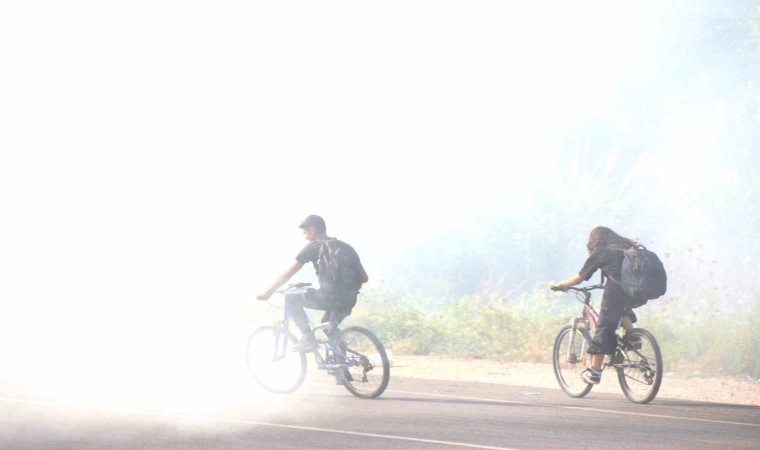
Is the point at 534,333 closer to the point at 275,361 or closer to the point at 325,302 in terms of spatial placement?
the point at 275,361

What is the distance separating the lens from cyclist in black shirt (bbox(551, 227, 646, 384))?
13.8 metres

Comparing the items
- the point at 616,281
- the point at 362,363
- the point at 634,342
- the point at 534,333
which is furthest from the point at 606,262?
the point at 534,333

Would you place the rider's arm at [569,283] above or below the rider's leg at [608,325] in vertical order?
above

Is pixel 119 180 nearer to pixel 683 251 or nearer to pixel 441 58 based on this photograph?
pixel 441 58

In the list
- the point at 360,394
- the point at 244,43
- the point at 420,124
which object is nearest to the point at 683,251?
the point at 420,124

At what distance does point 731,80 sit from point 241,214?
1435 cm

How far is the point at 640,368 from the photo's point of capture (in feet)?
45.0

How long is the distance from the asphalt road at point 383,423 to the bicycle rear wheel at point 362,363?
0.18 meters

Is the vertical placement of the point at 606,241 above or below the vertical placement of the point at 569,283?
above

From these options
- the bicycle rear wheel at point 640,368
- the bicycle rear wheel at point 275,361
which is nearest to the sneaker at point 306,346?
the bicycle rear wheel at point 275,361

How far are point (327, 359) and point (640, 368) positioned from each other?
309 cm

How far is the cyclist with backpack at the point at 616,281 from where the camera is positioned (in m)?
13.6

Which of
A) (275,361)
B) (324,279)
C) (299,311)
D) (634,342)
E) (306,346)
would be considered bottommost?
(634,342)

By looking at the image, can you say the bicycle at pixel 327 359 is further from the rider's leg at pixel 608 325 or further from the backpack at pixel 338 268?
the rider's leg at pixel 608 325
